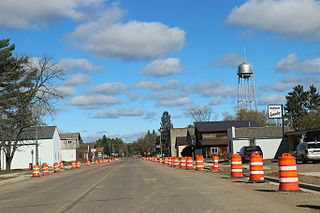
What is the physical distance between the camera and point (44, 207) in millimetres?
13641

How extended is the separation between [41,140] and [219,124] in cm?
3279

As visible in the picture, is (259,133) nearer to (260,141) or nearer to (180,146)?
(260,141)

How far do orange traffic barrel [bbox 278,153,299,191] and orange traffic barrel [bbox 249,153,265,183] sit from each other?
382cm

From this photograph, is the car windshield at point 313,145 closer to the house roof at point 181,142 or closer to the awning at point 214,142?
the awning at point 214,142

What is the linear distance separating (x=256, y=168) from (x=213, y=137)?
6770cm

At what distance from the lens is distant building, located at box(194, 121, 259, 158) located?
84375mm

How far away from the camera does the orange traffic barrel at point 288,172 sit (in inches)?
583

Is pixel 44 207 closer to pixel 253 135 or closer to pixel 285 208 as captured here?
pixel 285 208

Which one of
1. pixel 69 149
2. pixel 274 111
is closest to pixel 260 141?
pixel 274 111

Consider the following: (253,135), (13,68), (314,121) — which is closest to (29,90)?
(13,68)

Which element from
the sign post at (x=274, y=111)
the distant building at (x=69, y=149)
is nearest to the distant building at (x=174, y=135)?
the distant building at (x=69, y=149)

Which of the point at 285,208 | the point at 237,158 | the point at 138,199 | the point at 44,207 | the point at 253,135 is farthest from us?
the point at 253,135

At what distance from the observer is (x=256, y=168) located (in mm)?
19297

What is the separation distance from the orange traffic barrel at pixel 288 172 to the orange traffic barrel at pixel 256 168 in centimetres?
382
